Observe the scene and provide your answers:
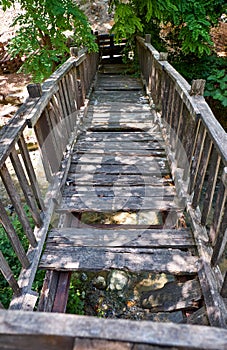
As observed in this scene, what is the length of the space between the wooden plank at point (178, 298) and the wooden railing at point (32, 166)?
1.02 m

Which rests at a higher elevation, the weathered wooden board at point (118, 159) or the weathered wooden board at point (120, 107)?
the weathered wooden board at point (118, 159)

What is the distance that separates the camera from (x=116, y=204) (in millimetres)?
2842

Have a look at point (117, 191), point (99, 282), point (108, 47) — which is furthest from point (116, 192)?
point (108, 47)

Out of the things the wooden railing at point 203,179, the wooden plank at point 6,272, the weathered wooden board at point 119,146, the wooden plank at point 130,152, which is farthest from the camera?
the weathered wooden board at point 119,146

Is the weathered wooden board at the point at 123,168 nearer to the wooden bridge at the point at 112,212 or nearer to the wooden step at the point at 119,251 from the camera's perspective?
the wooden bridge at the point at 112,212

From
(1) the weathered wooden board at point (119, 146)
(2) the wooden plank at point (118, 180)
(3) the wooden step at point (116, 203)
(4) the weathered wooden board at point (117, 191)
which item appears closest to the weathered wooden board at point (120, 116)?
(1) the weathered wooden board at point (119, 146)

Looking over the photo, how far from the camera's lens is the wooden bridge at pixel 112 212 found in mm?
730

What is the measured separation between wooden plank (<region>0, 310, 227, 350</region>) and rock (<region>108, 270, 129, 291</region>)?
11.8ft

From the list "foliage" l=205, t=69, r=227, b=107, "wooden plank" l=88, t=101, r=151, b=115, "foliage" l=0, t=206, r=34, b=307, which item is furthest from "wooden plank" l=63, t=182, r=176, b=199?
"foliage" l=205, t=69, r=227, b=107

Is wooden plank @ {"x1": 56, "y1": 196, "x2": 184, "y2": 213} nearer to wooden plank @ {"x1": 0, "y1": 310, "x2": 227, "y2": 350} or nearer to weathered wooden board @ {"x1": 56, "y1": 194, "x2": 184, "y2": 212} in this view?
weathered wooden board @ {"x1": 56, "y1": 194, "x2": 184, "y2": 212}

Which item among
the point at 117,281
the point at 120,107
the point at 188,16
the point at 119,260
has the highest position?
the point at 188,16

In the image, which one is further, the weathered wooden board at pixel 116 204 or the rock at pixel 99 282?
the rock at pixel 99 282

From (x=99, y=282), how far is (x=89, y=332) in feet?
12.0

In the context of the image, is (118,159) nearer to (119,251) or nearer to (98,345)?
(119,251)
